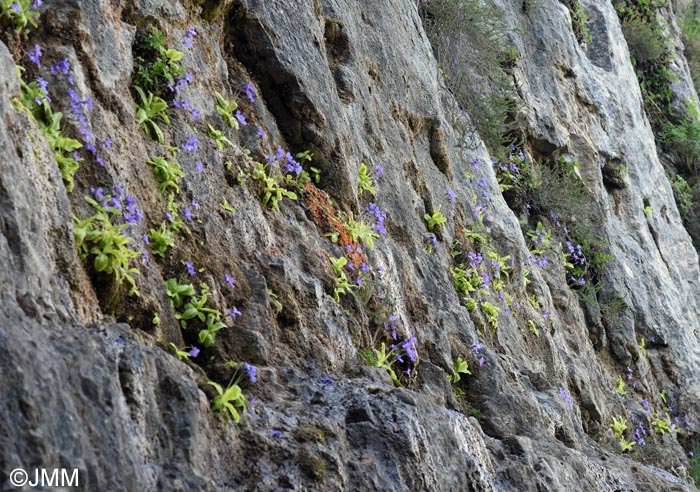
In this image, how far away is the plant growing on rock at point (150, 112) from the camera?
4.16 m

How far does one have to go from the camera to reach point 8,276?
9.05 feet

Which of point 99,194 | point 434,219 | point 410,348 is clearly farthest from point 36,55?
point 434,219

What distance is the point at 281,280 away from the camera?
4355 mm

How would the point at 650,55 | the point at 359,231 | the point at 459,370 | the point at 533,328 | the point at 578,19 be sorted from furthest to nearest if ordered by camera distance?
the point at 650,55, the point at 578,19, the point at 533,328, the point at 459,370, the point at 359,231

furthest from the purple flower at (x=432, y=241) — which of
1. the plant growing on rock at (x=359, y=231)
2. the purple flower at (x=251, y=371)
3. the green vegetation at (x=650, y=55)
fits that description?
the green vegetation at (x=650, y=55)

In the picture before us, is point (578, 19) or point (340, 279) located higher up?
point (578, 19)

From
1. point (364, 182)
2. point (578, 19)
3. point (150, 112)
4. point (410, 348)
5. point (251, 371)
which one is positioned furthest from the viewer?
point (578, 19)

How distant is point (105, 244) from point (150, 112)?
102 centimetres

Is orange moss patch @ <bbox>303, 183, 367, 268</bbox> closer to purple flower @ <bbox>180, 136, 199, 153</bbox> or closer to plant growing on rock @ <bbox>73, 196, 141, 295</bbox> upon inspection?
purple flower @ <bbox>180, 136, 199, 153</bbox>

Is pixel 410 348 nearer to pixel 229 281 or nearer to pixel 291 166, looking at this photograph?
pixel 291 166

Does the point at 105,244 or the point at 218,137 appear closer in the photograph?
the point at 105,244

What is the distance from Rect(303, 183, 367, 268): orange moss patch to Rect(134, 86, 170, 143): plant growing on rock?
1.16 metres

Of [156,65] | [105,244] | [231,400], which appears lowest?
[231,400]

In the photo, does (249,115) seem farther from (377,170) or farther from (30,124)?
(30,124)
